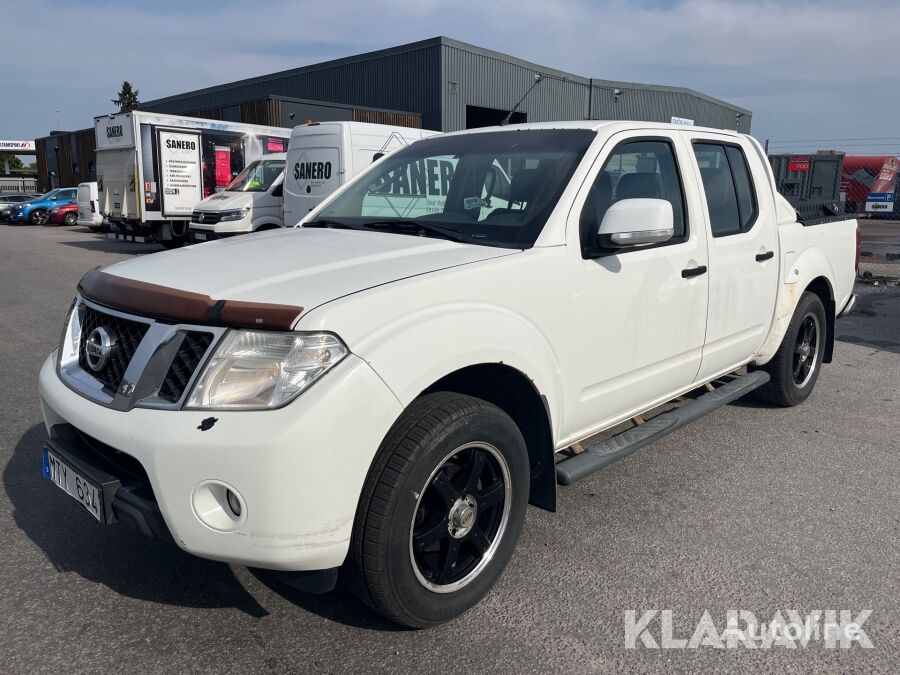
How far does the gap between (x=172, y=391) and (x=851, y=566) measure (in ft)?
9.16

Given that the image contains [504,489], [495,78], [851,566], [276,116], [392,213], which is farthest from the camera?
[495,78]

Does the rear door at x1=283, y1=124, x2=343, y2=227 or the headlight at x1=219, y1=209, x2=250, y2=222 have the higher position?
the rear door at x1=283, y1=124, x2=343, y2=227

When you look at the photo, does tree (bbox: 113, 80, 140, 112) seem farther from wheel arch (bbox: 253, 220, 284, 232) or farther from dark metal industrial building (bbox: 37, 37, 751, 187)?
wheel arch (bbox: 253, 220, 284, 232)

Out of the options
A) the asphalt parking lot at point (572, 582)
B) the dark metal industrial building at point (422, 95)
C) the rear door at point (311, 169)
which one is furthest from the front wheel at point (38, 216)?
the asphalt parking lot at point (572, 582)

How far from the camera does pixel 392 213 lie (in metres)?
3.58

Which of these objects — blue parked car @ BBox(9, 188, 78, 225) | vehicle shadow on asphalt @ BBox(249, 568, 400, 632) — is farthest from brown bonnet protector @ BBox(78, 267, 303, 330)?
blue parked car @ BBox(9, 188, 78, 225)

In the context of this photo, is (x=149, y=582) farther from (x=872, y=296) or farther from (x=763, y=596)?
(x=872, y=296)

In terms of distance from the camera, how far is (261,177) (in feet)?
50.2

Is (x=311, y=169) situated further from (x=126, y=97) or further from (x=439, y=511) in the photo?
(x=126, y=97)

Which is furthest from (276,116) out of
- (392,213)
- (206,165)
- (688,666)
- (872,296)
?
(688,666)

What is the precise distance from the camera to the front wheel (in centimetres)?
2831

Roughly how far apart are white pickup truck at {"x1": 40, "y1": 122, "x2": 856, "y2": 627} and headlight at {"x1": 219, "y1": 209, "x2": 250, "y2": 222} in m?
11.1

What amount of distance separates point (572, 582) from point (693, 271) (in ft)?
Answer: 5.43

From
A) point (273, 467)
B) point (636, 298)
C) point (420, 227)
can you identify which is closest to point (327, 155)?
point (420, 227)
